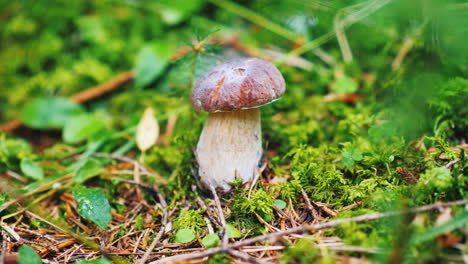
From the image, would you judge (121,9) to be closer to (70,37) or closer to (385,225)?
(70,37)

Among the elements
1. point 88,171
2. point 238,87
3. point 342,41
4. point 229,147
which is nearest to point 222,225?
point 229,147

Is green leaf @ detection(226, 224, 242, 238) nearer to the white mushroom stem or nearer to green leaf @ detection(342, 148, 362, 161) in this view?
the white mushroom stem

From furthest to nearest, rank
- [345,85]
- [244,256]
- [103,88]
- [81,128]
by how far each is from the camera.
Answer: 1. [103,88]
2. [81,128]
3. [345,85]
4. [244,256]

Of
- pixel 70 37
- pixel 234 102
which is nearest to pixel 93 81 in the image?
pixel 70 37

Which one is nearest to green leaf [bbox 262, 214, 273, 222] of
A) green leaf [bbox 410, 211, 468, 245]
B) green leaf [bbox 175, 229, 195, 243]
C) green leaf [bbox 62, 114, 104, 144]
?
green leaf [bbox 175, 229, 195, 243]

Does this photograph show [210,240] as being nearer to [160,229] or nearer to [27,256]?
[160,229]

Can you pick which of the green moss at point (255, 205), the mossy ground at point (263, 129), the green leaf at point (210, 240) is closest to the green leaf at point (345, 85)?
the mossy ground at point (263, 129)
